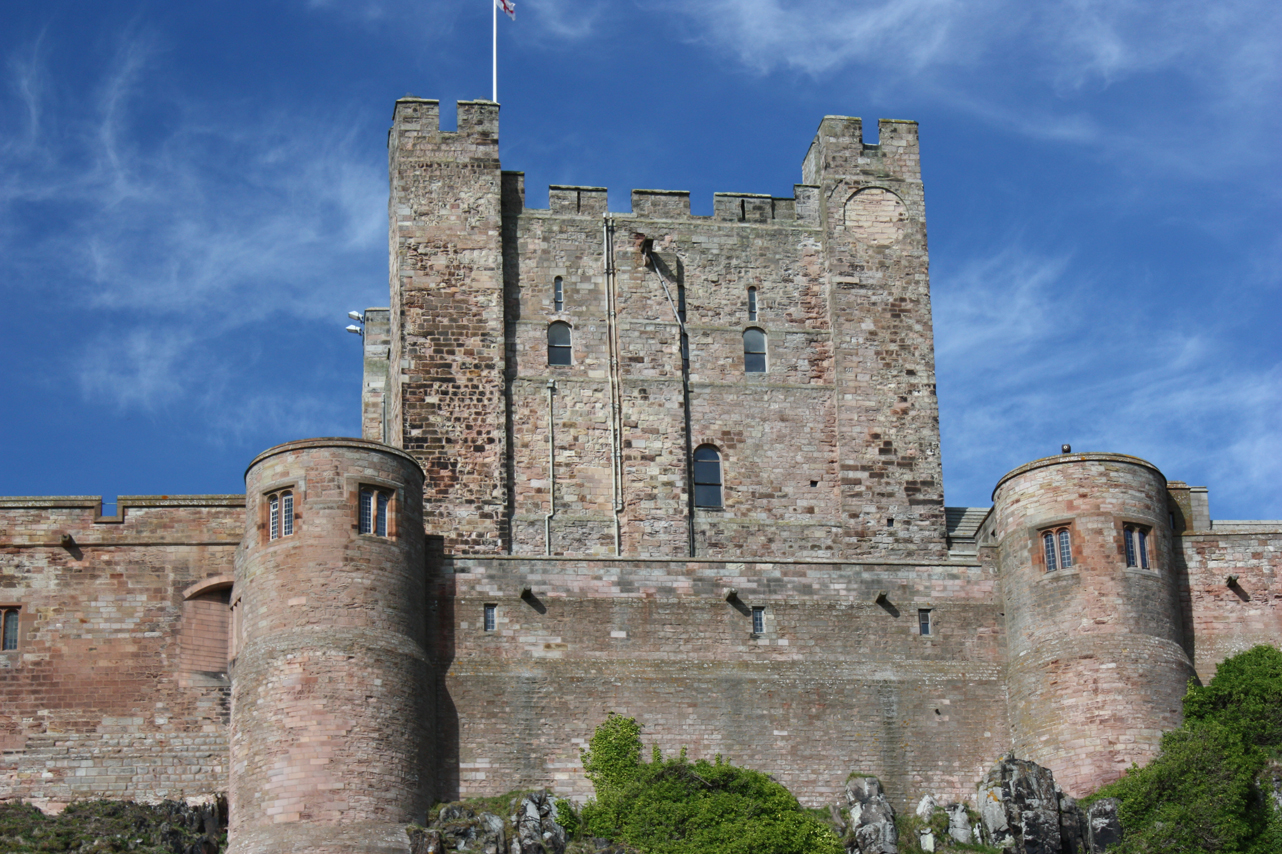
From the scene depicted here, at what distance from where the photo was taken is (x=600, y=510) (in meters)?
55.2

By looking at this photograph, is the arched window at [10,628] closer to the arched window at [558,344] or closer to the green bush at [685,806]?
the green bush at [685,806]

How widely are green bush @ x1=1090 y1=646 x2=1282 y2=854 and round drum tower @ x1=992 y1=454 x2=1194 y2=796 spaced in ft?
1.97

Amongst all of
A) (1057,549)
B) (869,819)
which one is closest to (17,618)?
(869,819)

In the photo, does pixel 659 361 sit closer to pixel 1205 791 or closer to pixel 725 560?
pixel 725 560

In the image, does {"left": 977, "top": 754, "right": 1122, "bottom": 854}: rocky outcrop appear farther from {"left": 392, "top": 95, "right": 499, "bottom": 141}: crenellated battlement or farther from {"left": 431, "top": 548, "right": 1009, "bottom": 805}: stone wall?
{"left": 392, "top": 95, "right": 499, "bottom": 141}: crenellated battlement

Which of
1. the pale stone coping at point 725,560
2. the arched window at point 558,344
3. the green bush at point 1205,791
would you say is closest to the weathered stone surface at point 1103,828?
the green bush at point 1205,791

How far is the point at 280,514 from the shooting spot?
4788 cm

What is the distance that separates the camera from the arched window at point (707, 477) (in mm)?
56125

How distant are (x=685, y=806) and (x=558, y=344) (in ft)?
47.7

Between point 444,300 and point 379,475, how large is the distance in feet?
29.4

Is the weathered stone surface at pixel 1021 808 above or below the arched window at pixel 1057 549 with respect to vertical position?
below

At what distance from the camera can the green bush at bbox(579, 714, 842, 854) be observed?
152 ft

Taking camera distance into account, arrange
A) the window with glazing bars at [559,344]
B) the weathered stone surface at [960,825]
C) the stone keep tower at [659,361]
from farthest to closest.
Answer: the window with glazing bars at [559,344], the stone keep tower at [659,361], the weathered stone surface at [960,825]

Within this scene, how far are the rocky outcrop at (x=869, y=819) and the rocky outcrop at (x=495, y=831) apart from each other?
544 cm
